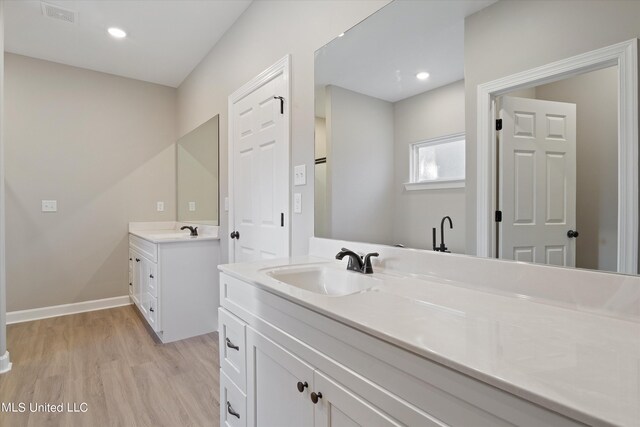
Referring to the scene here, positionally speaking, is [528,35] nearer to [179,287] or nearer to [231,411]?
[231,411]

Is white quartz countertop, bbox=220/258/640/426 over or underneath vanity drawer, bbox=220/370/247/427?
over

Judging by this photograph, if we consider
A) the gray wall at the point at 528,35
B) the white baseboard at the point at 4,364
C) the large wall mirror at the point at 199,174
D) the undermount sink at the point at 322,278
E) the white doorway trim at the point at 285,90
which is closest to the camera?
the gray wall at the point at 528,35

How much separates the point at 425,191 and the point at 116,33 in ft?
10.3

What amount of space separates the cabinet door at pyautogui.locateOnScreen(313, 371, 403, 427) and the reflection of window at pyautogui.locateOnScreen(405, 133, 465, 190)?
812 millimetres

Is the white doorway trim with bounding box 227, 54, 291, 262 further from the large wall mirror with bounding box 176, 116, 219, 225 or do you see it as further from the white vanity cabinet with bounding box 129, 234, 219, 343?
the white vanity cabinet with bounding box 129, 234, 219, 343

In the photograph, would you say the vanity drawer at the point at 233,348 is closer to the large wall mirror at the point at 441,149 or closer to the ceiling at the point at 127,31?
the large wall mirror at the point at 441,149

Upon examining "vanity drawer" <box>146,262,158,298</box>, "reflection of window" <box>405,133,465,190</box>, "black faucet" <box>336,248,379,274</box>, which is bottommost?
"vanity drawer" <box>146,262,158,298</box>

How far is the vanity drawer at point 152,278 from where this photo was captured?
2.74 meters

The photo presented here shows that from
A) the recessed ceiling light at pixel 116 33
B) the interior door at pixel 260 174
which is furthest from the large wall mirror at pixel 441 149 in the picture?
the recessed ceiling light at pixel 116 33

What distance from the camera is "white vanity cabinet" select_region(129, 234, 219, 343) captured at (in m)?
2.72

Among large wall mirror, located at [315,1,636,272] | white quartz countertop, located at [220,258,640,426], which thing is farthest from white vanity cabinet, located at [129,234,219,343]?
white quartz countertop, located at [220,258,640,426]

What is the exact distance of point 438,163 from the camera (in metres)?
1.25

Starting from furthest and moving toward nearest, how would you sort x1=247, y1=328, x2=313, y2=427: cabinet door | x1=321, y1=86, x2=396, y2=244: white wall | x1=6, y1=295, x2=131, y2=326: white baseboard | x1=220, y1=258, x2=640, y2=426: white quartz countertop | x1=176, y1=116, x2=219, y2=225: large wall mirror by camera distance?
x1=6, y1=295, x2=131, y2=326: white baseboard, x1=176, y1=116, x2=219, y2=225: large wall mirror, x1=321, y1=86, x2=396, y2=244: white wall, x1=247, y1=328, x2=313, y2=427: cabinet door, x1=220, y1=258, x2=640, y2=426: white quartz countertop

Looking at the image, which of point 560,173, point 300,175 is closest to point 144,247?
point 300,175
